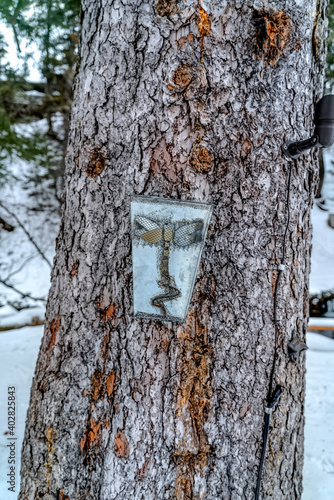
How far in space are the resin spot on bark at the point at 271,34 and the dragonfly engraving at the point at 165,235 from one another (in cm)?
46

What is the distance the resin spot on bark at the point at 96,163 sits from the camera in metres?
0.95

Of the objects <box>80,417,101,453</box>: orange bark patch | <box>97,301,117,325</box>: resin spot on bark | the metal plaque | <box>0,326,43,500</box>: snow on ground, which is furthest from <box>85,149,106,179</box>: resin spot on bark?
<box>0,326,43,500</box>: snow on ground

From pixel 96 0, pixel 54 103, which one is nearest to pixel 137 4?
pixel 96 0

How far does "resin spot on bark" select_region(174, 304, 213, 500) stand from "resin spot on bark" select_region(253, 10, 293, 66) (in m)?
0.68

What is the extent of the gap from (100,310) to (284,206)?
0.56 m

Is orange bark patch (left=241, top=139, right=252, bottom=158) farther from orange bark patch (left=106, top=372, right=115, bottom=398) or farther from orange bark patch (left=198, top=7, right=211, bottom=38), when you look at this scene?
orange bark patch (left=106, top=372, right=115, bottom=398)

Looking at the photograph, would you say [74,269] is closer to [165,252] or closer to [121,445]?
[165,252]

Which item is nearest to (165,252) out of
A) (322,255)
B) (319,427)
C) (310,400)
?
(319,427)

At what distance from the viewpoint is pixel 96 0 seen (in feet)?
3.26

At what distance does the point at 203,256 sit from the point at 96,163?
37 cm

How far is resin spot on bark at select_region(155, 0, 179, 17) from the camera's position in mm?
894

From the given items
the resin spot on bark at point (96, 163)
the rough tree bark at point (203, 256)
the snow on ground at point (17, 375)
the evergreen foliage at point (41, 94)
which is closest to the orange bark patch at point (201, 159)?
the rough tree bark at point (203, 256)

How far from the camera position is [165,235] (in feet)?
2.98

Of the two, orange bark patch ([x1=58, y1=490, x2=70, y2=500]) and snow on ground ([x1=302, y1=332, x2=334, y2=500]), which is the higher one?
orange bark patch ([x1=58, y1=490, x2=70, y2=500])
